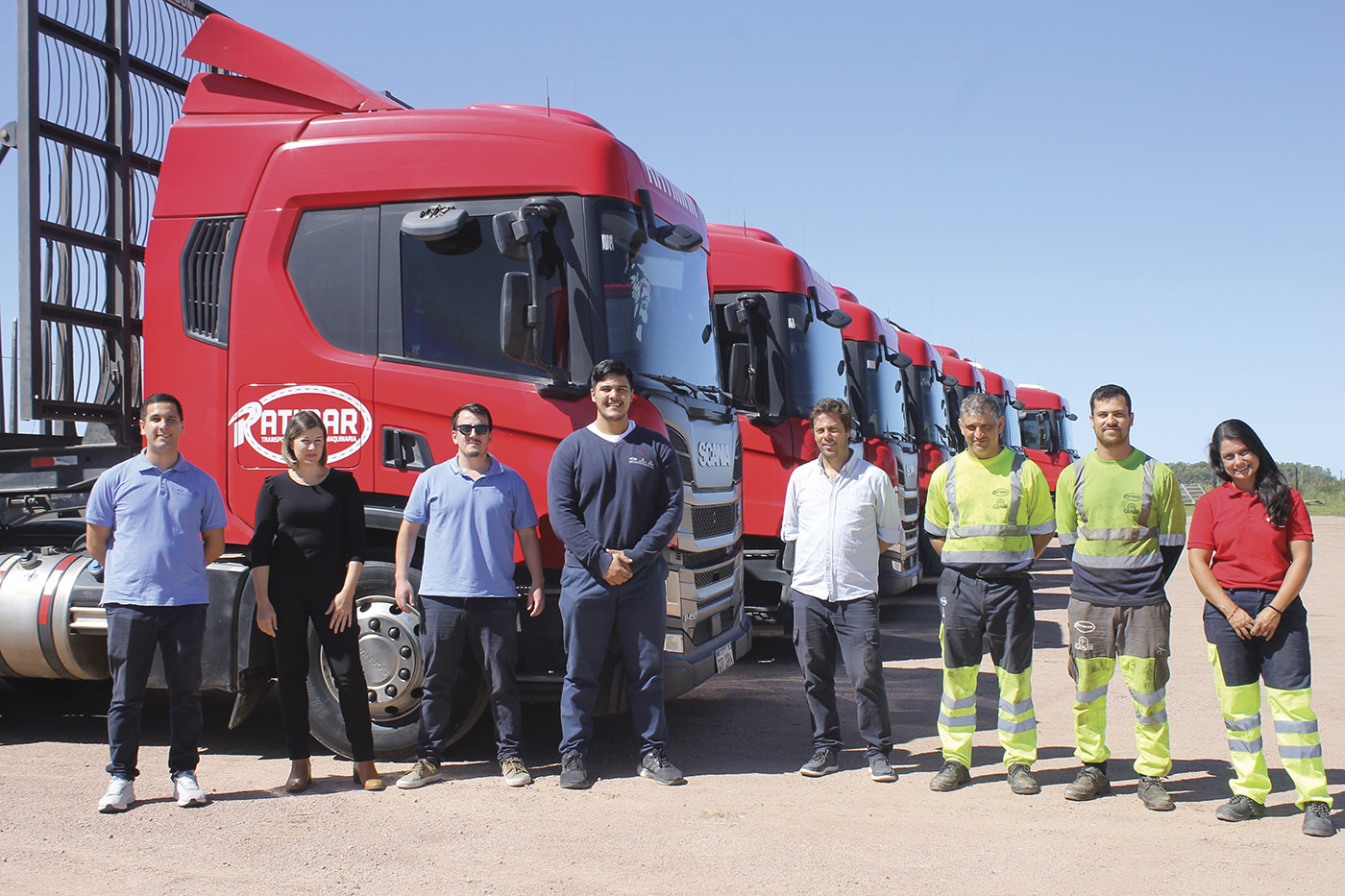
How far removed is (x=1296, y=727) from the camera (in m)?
4.71

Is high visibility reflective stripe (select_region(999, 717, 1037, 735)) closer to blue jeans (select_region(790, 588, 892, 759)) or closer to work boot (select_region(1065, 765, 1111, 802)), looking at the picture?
work boot (select_region(1065, 765, 1111, 802))

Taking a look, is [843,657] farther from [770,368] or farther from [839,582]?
[770,368]

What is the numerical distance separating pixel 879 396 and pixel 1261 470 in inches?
265

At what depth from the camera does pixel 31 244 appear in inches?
238

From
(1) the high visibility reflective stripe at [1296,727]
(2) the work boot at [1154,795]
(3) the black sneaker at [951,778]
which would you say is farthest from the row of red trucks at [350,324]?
(1) the high visibility reflective stripe at [1296,727]

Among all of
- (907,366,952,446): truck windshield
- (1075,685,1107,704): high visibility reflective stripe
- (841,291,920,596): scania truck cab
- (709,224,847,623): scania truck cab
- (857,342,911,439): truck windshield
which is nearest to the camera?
(1075,685,1107,704): high visibility reflective stripe

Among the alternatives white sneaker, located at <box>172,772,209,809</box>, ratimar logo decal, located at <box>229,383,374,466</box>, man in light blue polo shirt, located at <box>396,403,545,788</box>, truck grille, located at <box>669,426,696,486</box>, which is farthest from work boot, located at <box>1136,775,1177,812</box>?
white sneaker, located at <box>172,772,209,809</box>

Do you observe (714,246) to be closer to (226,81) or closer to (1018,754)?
(226,81)

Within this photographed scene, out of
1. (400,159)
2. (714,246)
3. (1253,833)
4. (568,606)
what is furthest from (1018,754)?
(714,246)

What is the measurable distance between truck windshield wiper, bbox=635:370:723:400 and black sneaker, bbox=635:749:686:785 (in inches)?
70.1

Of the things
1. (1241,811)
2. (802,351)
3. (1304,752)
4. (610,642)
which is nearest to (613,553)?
(610,642)

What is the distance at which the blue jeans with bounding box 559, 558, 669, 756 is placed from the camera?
211 inches

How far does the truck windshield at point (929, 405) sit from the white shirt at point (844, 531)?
8104 millimetres

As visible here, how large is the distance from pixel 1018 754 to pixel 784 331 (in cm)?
442
